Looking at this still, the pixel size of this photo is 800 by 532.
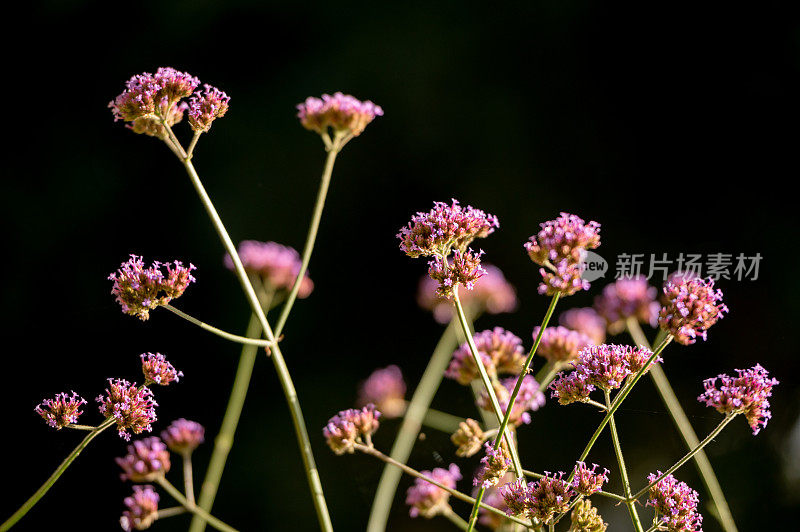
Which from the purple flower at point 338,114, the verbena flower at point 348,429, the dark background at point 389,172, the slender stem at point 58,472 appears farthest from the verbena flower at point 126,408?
the dark background at point 389,172

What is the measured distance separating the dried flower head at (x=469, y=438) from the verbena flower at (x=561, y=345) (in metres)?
0.09

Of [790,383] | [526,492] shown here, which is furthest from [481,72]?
[526,492]

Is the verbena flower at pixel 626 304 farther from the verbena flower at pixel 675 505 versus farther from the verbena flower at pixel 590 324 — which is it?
the verbena flower at pixel 675 505

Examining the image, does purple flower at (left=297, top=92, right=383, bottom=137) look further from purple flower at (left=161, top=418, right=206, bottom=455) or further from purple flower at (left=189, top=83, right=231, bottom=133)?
purple flower at (left=161, top=418, right=206, bottom=455)

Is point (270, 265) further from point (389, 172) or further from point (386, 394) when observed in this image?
point (389, 172)

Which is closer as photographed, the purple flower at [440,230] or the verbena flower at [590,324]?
the purple flower at [440,230]

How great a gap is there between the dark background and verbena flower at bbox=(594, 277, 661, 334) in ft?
1.21

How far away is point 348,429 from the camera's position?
47 centimetres

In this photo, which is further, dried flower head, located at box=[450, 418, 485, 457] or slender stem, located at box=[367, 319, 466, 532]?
slender stem, located at box=[367, 319, 466, 532]

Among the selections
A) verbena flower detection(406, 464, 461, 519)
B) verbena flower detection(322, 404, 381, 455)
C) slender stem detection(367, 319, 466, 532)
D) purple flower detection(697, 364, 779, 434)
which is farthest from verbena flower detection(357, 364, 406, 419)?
purple flower detection(697, 364, 779, 434)

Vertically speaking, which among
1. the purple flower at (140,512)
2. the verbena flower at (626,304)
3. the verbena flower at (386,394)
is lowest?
the purple flower at (140,512)

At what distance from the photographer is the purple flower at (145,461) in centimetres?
46

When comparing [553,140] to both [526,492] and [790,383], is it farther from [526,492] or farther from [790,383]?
[526,492]

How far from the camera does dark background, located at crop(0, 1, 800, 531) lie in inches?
39.4
